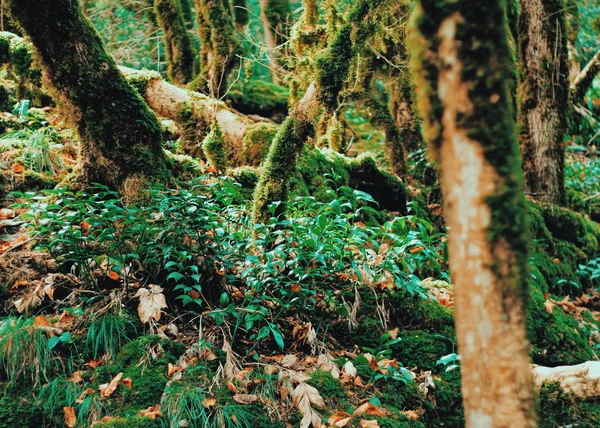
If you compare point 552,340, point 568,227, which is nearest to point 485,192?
point 552,340

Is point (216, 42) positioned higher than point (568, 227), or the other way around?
point (216, 42)

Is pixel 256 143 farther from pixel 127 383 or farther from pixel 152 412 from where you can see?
pixel 152 412

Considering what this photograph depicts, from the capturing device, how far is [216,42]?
965 cm

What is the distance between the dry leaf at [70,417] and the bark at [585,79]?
1082 cm

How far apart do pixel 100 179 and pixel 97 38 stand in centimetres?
132

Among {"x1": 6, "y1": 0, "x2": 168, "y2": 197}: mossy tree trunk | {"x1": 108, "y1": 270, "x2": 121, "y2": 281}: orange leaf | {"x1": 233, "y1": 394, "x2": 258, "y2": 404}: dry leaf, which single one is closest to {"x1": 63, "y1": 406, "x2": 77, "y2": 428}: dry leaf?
{"x1": 233, "y1": 394, "x2": 258, "y2": 404}: dry leaf

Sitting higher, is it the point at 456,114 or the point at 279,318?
the point at 456,114

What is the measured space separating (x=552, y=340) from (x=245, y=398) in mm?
3455

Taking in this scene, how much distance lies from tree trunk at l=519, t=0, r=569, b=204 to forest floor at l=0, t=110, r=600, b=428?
3980 mm

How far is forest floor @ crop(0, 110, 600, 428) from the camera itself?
11.1ft

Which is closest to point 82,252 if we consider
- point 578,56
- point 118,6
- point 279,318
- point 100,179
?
point 100,179

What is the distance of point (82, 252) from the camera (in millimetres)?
4211

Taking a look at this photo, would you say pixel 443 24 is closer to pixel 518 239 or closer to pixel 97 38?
pixel 518 239

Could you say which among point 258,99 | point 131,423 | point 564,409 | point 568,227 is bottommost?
point 564,409
